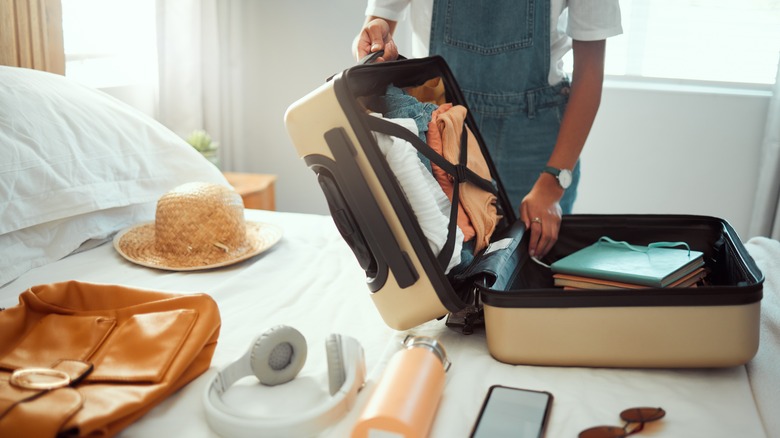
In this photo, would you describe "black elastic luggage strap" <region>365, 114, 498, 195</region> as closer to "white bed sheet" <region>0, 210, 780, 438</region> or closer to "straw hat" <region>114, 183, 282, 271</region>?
"white bed sheet" <region>0, 210, 780, 438</region>

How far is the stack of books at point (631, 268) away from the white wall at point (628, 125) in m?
1.67

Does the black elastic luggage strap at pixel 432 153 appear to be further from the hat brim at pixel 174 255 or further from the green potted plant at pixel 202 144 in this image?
the green potted plant at pixel 202 144

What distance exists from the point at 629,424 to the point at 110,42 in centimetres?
211

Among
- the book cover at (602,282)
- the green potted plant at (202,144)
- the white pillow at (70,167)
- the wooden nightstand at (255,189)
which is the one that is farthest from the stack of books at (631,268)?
the green potted plant at (202,144)

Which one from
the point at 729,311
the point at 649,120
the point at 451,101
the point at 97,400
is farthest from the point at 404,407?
the point at 649,120

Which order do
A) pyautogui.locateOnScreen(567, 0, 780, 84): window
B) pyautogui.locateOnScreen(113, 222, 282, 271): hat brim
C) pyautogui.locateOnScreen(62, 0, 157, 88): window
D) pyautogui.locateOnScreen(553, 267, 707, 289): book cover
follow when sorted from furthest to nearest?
pyautogui.locateOnScreen(567, 0, 780, 84): window < pyautogui.locateOnScreen(62, 0, 157, 88): window < pyautogui.locateOnScreen(113, 222, 282, 271): hat brim < pyautogui.locateOnScreen(553, 267, 707, 289): book cover

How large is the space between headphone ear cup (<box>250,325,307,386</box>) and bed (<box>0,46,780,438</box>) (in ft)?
0.06

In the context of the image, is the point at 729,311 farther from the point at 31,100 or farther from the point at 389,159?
the point at 31,100

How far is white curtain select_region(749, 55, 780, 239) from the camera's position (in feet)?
8.33

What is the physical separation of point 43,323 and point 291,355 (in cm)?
35

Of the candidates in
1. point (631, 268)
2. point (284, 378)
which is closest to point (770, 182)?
point (631, 268)

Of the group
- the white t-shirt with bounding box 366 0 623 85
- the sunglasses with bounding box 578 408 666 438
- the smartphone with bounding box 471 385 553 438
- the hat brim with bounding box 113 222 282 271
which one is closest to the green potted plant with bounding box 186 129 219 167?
the hat brim with bounding box 113 222 282 271

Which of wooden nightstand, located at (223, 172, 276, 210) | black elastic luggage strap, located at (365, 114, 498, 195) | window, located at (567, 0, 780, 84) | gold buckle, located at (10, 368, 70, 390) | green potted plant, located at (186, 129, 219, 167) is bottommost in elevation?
wooden nightstand, located at (223, 172, 276, 210)

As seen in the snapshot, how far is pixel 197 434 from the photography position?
0.80 meters
